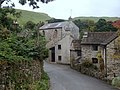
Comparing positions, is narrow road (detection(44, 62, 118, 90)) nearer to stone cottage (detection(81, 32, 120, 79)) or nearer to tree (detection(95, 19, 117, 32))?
stone cottage (detection(81, 32, 120, 79))

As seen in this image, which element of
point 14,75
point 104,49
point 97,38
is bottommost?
point 14,75

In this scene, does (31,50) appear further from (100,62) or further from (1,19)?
(100,62)

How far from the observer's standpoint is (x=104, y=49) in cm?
4581

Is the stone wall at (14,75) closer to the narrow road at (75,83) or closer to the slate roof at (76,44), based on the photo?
the narrow road at (75,83)

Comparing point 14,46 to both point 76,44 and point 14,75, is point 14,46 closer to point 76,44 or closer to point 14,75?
point 14,75

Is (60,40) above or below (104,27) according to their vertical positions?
below

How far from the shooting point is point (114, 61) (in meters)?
44.7

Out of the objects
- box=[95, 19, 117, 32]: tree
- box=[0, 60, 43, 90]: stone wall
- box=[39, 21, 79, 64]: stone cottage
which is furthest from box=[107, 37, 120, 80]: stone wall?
box=[0, 60, 43, 90]: stone wall

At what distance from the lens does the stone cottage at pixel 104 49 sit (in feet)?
145

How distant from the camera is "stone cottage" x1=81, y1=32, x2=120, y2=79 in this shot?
145 ft

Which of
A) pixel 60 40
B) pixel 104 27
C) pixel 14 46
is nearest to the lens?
pixel 14 46

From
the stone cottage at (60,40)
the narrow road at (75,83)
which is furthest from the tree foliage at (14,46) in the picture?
the stone cottage at (60,40)

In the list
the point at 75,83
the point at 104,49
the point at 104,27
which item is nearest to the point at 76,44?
the point at 104,49

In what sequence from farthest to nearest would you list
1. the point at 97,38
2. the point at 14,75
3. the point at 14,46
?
1. the point at 97,38
2. the point at 14,46
3. the point at 14,75
